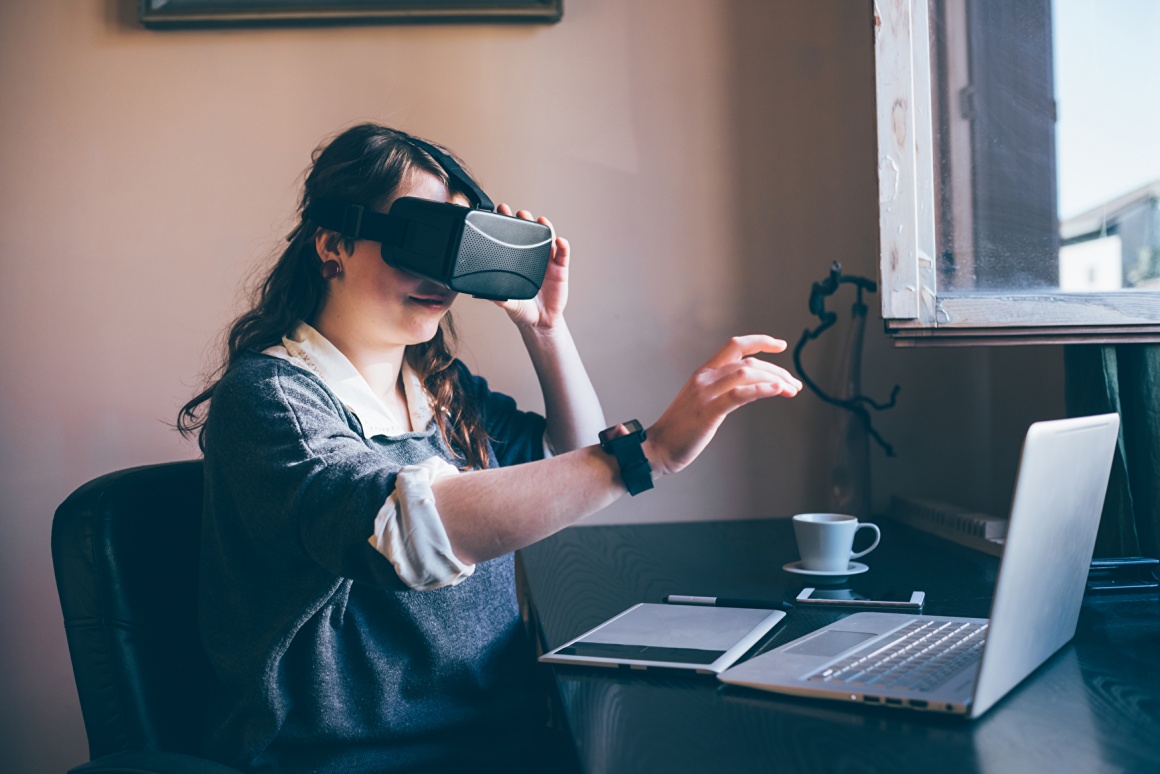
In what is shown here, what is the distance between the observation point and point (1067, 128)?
46.2 inches

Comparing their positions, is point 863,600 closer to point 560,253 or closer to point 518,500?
point 518,500

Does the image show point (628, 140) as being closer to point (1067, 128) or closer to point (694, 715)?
point (1067, 128)

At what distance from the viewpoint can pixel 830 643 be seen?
2.83 ft

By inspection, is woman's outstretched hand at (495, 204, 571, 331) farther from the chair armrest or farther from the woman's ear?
the chair armrest

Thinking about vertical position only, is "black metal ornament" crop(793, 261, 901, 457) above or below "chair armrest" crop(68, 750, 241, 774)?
above

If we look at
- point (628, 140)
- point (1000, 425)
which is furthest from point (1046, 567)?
point (628, 140)

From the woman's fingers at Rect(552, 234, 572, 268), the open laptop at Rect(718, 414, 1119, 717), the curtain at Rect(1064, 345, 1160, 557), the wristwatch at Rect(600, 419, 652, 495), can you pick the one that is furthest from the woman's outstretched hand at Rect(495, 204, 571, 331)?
the curtain at Rect(1064, 345, 1160, 557)

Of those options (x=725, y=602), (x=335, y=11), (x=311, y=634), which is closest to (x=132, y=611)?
(x=311, y=634)

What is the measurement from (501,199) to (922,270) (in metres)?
0.75

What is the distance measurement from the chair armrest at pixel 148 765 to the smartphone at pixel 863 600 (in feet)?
2.07

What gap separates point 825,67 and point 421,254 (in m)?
0.99

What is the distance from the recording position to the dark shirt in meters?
0.86

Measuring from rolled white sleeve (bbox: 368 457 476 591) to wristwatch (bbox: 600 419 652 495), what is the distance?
0.16 m

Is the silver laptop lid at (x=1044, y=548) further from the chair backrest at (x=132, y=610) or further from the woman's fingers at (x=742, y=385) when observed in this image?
the chair backrest at (x=132, y=610)
